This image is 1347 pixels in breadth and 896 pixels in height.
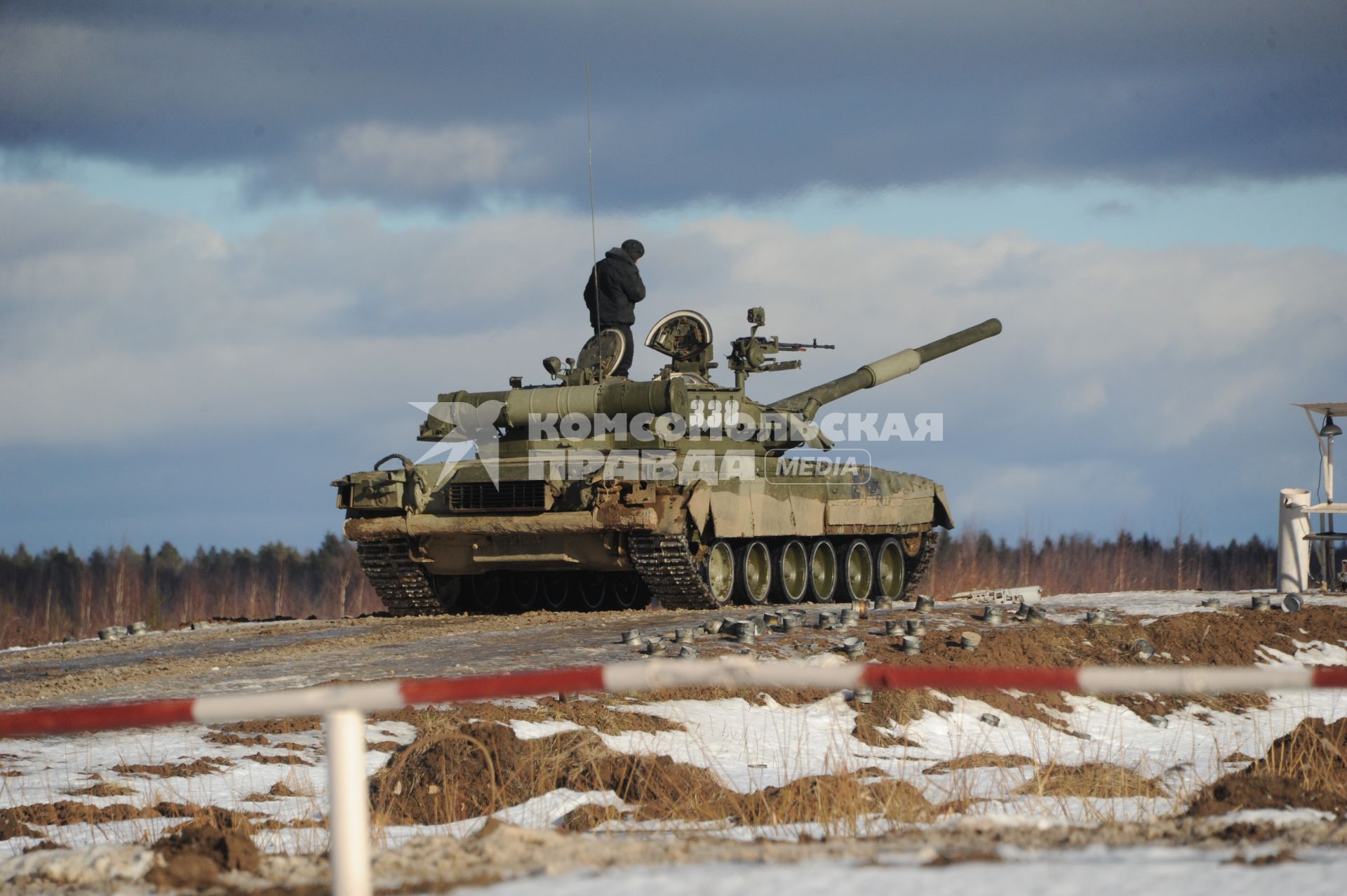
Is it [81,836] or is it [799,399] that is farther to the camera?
[799,399]

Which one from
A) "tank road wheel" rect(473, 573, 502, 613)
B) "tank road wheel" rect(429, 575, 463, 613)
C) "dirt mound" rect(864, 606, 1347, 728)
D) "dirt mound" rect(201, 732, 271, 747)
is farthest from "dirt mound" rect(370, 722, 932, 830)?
"tank road wheel" rect(473, 573, 502, 613)

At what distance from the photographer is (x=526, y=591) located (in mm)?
21359

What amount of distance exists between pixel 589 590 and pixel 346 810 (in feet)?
56.2

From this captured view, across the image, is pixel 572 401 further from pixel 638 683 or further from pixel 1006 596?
pixel 638 683

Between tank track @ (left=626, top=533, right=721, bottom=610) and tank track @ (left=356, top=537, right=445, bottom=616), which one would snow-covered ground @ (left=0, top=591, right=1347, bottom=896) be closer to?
tank track @ (left=626, top=533, right=721, bottom=610)

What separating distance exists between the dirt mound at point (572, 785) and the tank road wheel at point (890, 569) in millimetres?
14833

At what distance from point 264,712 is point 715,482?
14.2 metres

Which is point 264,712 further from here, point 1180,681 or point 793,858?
point 1180,681

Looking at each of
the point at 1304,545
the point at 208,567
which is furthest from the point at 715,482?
the point at 208,567

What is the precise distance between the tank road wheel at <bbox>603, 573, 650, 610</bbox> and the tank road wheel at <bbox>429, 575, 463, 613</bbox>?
1928 mm

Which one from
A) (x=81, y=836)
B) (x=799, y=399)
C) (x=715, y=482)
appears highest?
(x=799, y=399)

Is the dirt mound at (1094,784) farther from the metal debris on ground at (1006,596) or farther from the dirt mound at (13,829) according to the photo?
the metal debris on ground at (1006,596)

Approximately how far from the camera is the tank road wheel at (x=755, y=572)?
1956 cm

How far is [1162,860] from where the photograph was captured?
4496 mm
